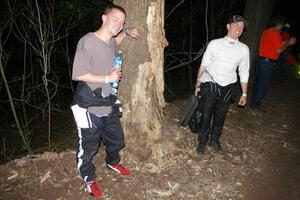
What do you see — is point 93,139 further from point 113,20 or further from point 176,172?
point 176,172

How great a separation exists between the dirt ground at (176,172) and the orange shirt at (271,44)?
2070 millimetres

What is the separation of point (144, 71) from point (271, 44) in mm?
4243

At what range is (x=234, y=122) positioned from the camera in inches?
286

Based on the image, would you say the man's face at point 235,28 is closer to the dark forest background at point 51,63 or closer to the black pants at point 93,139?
the dark forest background at point 51,63

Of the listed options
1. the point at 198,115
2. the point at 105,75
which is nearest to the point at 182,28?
the point at 198,115

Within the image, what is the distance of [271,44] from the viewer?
7484mm

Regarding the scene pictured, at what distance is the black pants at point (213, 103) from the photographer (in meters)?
5.21

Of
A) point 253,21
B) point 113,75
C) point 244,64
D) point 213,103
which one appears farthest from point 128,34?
point 253,21

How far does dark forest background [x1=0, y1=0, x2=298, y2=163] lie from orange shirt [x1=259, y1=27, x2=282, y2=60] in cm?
145

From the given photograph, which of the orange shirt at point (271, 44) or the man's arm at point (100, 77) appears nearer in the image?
the man's arm at point (100, 77)

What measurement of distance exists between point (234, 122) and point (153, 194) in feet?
11.3

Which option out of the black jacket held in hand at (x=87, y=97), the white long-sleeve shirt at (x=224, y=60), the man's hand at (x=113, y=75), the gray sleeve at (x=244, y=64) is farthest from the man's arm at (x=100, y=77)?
the gray sleeve at (x=244, y=64)

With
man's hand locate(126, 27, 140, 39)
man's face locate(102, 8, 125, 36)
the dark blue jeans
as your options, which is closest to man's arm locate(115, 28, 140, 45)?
man's hand locate(126, 27, 140, 39)

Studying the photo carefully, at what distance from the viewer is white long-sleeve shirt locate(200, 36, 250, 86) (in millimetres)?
5016
